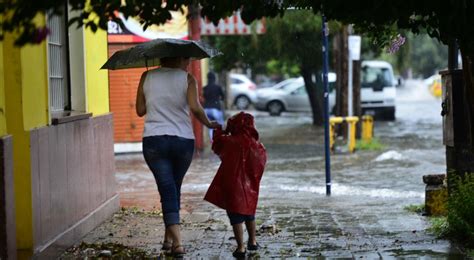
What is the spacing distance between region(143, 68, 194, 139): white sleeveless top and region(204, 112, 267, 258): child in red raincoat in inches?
12.4

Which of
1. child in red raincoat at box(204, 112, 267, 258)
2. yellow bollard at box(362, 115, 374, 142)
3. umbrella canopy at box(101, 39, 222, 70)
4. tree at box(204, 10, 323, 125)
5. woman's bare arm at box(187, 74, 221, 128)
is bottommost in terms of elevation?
yellow bollard at box(362, 115, 374, 142)

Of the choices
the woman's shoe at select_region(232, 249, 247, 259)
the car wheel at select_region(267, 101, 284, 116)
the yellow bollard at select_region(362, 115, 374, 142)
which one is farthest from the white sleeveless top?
the car wheel at select_region(267, 101, 284, 116)

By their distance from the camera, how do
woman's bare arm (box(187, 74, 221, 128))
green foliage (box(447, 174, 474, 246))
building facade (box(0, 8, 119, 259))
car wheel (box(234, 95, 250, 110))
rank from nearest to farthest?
building facade (box(0, 8, 119, 259))
woman's bare arm (box(187, 74, 221, 128))
green foliage (box(447, 174, 474, 246))
car wheel (box(234, 95, 250, 110))

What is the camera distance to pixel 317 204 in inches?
448

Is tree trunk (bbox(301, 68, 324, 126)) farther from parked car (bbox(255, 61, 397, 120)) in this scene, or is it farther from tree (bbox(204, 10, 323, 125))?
parked car (bbox(255, 61, 397, 120))

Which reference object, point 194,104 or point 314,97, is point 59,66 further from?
point 314,97

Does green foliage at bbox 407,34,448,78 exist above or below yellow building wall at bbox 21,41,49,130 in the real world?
above

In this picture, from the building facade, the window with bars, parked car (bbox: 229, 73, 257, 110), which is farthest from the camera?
parked car (bbox: 229, 73, 257, 110)

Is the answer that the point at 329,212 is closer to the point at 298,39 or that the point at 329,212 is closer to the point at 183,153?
the point at 183,153

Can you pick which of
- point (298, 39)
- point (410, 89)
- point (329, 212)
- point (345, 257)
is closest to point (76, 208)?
point (345, 257)

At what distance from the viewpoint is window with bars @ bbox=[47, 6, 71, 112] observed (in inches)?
329

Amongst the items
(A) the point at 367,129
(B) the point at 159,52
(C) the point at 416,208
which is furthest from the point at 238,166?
(A) the point at 367,129

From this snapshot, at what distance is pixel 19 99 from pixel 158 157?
1.25 m

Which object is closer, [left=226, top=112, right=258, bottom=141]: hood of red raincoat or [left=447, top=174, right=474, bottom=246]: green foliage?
[left=226, top=112, right=258, bottom=141]: hood of red raincoat
